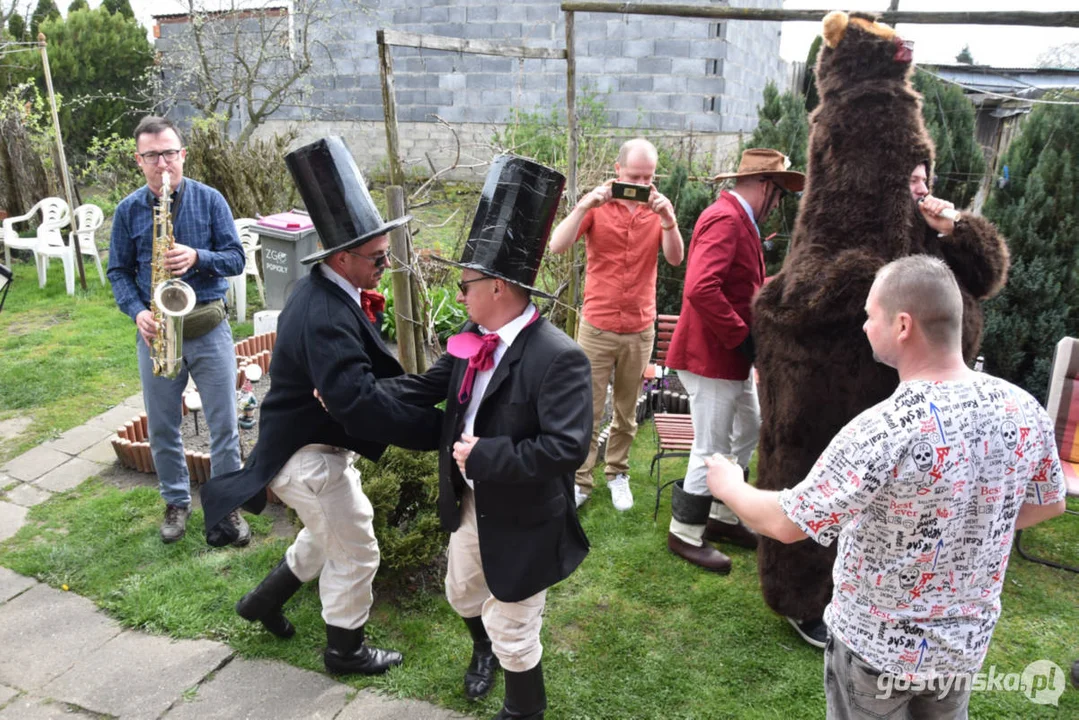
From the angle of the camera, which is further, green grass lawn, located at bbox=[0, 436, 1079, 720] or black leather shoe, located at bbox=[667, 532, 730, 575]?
black leather shoe, located at bbox=[667, 532, 730, 575]

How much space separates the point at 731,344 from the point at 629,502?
1.48 m

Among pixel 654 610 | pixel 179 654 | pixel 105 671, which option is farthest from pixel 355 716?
pixel 654 610

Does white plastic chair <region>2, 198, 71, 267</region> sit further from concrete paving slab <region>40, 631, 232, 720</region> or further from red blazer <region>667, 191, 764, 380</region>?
red blazer <region>667, 191, 764, 380</region>

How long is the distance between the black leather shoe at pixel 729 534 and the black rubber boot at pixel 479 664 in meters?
1.74

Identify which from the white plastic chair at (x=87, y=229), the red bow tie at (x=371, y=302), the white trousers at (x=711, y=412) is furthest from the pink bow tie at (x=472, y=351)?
the white plastic chair at (x=87, y=229)

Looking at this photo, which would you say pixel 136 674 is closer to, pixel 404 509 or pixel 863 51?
pixel 404 509

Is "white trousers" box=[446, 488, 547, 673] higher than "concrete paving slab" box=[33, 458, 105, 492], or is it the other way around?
"white trousers" box=[446, 488, 547, 673]

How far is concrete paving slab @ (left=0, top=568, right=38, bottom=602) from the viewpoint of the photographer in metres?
4.06

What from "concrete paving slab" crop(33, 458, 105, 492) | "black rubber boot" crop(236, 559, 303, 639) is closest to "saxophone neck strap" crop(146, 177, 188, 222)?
"black rubber boot" crop(236, 559, 303, 639)

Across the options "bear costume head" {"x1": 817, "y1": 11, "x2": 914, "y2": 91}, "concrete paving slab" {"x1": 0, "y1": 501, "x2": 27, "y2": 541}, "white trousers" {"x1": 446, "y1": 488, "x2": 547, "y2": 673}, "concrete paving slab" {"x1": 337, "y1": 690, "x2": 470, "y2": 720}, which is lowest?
"concrete paving slab" {"x1": 337, "y1": 690, "x2": 470, "y2": 720}

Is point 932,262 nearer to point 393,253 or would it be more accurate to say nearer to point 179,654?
point 393,253

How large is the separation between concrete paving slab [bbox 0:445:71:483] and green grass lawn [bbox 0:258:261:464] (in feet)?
0.41

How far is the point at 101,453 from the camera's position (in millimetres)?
5754

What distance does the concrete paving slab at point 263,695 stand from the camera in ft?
10.6
